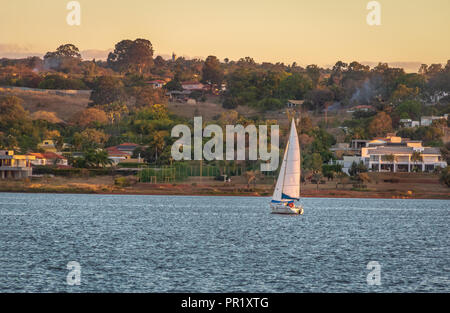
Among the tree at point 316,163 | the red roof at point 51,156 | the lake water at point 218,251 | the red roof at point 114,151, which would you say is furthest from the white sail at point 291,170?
the red roof at point 114,151

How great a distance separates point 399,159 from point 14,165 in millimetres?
66576

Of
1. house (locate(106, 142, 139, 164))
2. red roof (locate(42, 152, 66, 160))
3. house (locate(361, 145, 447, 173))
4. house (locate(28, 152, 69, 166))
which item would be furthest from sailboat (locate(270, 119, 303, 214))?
red roof (locate(42, 152, 66, 160))

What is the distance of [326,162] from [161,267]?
105 meters

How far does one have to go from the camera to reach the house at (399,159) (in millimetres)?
141500

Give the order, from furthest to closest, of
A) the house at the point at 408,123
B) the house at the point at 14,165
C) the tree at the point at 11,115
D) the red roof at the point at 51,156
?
1. the house at the point at 408,123
2. the tree at the point at 11,115
3. the red roof at the point at 51,156
4. the house at the point at 14,165

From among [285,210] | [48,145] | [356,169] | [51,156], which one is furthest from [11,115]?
[285,210]

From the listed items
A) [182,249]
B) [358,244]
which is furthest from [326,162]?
[182,249]

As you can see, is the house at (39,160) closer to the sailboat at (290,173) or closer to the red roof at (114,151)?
the red roof at (114,151)

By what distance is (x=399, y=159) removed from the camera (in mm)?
142375

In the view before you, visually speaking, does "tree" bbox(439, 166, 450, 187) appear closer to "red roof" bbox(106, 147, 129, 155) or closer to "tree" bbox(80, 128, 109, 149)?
"red roof" bbox(106, 147, 129, 155)

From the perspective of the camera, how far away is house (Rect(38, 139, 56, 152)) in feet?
519

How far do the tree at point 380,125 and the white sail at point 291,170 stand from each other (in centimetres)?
9744

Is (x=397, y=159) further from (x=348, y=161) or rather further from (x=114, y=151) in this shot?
(x=114, y=151)

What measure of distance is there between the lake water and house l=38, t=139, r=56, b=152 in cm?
6400
